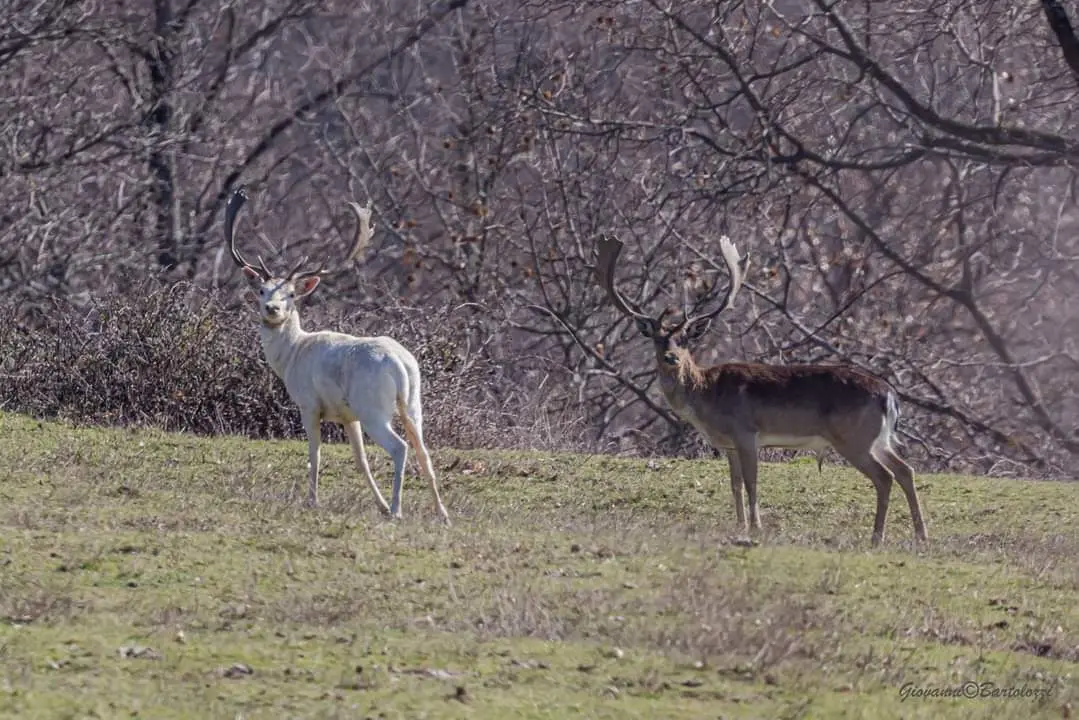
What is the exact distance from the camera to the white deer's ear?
14.4m

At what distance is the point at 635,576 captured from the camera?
1045cm

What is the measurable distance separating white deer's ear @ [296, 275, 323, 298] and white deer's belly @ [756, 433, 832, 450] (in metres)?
3.62

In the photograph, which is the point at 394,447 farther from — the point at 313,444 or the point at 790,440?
the point at 790,440

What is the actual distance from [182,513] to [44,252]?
15.4 m

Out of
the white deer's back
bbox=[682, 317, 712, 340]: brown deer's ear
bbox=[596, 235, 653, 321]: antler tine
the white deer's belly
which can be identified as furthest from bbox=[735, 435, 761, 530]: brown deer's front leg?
the white deer's back

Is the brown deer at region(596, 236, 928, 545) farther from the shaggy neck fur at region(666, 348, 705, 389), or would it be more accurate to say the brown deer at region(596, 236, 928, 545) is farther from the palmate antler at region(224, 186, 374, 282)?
the palmate antler at region(224, 186, 374, 282)

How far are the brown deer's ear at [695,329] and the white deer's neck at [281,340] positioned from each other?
3.15m

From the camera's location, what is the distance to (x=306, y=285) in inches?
573

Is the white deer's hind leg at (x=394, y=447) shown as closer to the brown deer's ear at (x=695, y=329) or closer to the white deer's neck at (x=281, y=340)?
the white deer's neck at (x=281, y=340)

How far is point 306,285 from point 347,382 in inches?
68.6

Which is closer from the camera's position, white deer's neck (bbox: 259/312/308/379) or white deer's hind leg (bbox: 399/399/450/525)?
white deer's hind leg (bbox: 399/399/450/525)

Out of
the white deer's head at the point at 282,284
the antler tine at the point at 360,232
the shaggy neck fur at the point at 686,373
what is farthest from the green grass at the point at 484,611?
the antler tine at the point at 360,232

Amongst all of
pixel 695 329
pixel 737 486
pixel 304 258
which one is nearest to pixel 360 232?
pixel 304 258

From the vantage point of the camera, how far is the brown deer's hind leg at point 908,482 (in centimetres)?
1362
